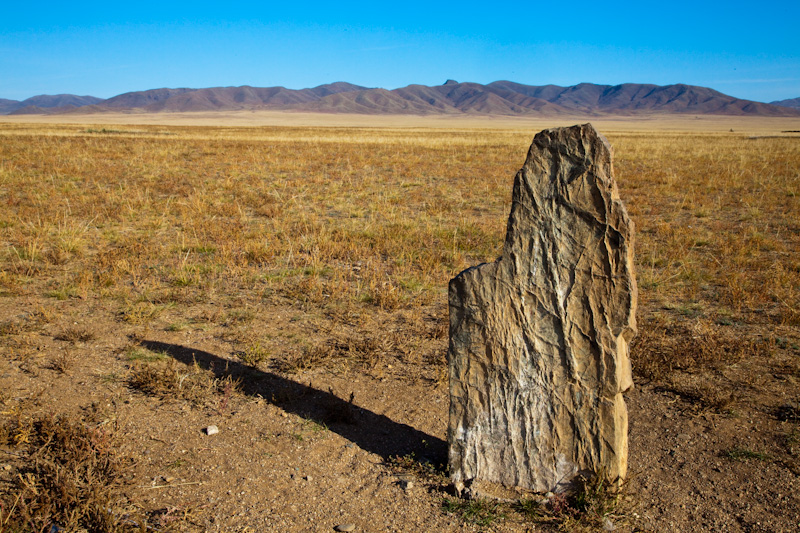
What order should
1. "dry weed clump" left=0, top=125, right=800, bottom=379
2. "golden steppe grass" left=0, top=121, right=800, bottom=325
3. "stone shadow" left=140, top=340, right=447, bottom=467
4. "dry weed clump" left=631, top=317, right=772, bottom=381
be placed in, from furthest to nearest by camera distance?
"golden steppe grass" left=0, top=121, right=800, bottom=325 → "dry weed clump" left=0, top=125, right=800, bottom=379 → "dry weed clump" left=631, top=317, right=772, bottom=381 → "stone shadow" left=140, top=340, right=447, bottom=467

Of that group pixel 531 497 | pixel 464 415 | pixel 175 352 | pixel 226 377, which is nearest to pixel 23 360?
pixel 175 352

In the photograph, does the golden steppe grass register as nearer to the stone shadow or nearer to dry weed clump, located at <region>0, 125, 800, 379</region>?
dry weed clump, located at <region>0, 125, 800, 379</region>

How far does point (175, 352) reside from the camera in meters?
4.96

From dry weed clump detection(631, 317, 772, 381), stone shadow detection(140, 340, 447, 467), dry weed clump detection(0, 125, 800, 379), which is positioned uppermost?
dry weed clump detection(0, 125, 800, 379)

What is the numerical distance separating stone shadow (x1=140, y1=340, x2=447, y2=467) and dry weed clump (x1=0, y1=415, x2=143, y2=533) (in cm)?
115

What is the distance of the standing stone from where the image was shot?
2.89 metres

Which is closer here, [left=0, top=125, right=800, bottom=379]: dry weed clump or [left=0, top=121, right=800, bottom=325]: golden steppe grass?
[left=0, top=125, right=800, bottom=379]: dry weed clump

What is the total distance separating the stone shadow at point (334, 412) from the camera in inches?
145

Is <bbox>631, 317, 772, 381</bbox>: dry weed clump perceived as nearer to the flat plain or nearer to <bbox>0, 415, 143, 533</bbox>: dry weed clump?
the flat plain

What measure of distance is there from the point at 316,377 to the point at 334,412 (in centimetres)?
71

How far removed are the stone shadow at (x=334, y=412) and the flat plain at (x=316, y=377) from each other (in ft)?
0.06

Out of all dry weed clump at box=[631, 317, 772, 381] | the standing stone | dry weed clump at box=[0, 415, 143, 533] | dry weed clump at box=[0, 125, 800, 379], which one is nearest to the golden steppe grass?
dry weed clump at box=[0, 125, 800, 379]

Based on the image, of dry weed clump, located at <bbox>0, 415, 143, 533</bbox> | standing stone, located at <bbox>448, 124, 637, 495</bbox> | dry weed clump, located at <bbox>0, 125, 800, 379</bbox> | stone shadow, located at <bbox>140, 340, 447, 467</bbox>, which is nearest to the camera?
dry weed clump, located at <bbox>0, 415, 143, 533</bbox>

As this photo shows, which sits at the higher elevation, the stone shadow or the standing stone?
the standing stone
